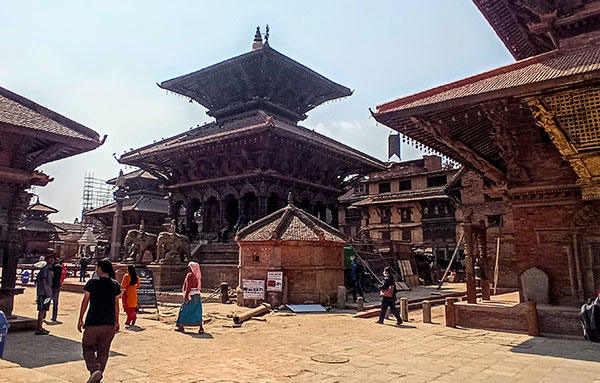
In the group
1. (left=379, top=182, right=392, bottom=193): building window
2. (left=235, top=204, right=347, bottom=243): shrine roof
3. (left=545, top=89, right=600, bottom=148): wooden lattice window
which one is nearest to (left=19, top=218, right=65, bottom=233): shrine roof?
(left=379, top=182, right=392, bottom=193): building window

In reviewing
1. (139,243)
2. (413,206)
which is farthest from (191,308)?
(413,206)

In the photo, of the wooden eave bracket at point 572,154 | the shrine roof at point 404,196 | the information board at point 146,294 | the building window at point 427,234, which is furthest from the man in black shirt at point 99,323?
the building window at point 427,234

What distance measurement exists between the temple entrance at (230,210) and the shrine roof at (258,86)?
6694mm

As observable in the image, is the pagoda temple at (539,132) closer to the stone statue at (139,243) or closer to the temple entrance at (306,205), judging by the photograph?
the stone statue at (139,243)

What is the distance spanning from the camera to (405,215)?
144ft

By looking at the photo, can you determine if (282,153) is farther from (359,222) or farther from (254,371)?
(359,222)

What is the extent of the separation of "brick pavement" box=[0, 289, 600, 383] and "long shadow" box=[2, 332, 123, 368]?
0.02 metres

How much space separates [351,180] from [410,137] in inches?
841

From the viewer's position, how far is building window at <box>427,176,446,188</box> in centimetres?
4350

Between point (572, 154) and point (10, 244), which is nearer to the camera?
point (572, 154)

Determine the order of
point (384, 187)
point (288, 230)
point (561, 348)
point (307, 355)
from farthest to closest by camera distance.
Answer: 1. point (384, 187)
2. point (288, 230)
3. point (561, 348)
4. point (307, 355)

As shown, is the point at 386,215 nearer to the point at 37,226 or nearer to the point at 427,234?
the point at 427,234

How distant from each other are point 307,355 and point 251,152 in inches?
738

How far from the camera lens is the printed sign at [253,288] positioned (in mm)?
→ 15359
